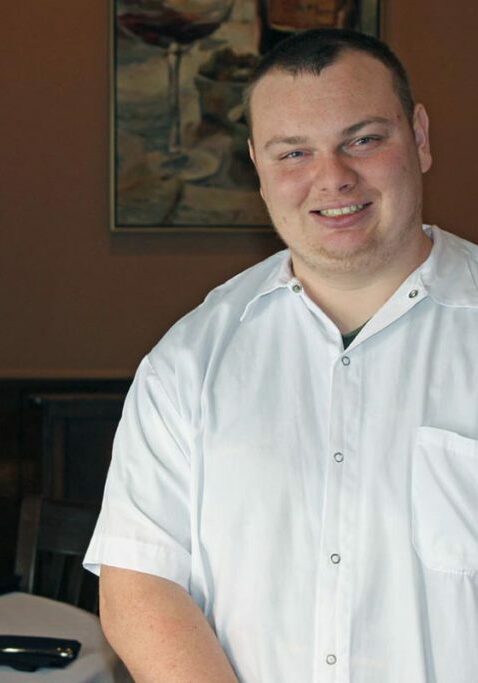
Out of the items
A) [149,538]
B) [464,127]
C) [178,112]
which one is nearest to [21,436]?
[178,112]

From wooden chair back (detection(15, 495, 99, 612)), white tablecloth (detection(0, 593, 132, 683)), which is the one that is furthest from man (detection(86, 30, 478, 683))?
wooden chair back (detection(15, 495, 99, 612))

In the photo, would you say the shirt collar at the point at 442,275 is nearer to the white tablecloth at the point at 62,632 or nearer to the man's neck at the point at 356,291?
the man's neck at the point at 356,291

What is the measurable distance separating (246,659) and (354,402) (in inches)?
15.6

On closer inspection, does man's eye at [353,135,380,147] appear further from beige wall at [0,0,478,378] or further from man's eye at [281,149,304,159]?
beige wall at [0,0,478,378]

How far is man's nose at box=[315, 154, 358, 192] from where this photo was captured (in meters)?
1.80

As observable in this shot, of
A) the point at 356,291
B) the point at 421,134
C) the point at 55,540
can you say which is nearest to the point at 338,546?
the point at 356,291

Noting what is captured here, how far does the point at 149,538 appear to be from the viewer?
1821 millimetres

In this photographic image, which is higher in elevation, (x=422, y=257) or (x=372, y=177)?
(x=372, y=177)

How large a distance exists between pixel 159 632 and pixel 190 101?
376cm

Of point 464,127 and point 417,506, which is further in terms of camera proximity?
point 464,127

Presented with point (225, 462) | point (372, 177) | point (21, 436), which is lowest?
point (21, 436)

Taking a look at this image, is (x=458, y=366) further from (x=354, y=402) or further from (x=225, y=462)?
(x=225, y=462)

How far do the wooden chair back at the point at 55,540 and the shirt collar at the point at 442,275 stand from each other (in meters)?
1.26

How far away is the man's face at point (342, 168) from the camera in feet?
5.93
